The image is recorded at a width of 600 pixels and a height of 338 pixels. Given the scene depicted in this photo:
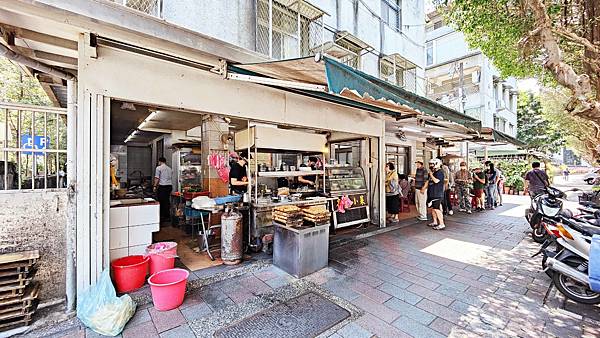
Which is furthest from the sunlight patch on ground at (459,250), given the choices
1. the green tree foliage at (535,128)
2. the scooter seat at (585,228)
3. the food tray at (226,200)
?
the green tree foliage at (535,128)

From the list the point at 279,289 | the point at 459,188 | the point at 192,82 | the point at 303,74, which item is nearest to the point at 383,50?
the point at 459,188

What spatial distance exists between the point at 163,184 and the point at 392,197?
276 inches

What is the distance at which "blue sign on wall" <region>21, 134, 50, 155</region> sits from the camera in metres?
2.96

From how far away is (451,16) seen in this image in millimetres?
7129

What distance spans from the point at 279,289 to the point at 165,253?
177 centimetres

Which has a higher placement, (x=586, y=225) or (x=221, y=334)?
(x=586, y=225)

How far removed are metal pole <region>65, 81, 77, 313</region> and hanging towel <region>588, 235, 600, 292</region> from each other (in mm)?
6078

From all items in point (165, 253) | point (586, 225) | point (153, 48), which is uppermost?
point (153, 48)

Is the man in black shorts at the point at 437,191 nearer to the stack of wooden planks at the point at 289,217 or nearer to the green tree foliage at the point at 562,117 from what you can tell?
the stack of wooden planks at the point at 289,217

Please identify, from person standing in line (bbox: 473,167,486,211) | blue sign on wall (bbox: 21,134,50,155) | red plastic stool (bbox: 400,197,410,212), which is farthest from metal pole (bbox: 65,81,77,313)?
person standing in line (bbox: 473,167,486,211)

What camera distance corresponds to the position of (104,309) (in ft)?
8.67

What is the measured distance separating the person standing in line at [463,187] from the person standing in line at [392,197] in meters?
3.23

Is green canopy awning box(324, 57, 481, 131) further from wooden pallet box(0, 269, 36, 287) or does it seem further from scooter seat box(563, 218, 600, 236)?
wooden pallet box(0, 269, 36, 287)

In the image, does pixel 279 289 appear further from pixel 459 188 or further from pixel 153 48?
pixel 459 188
